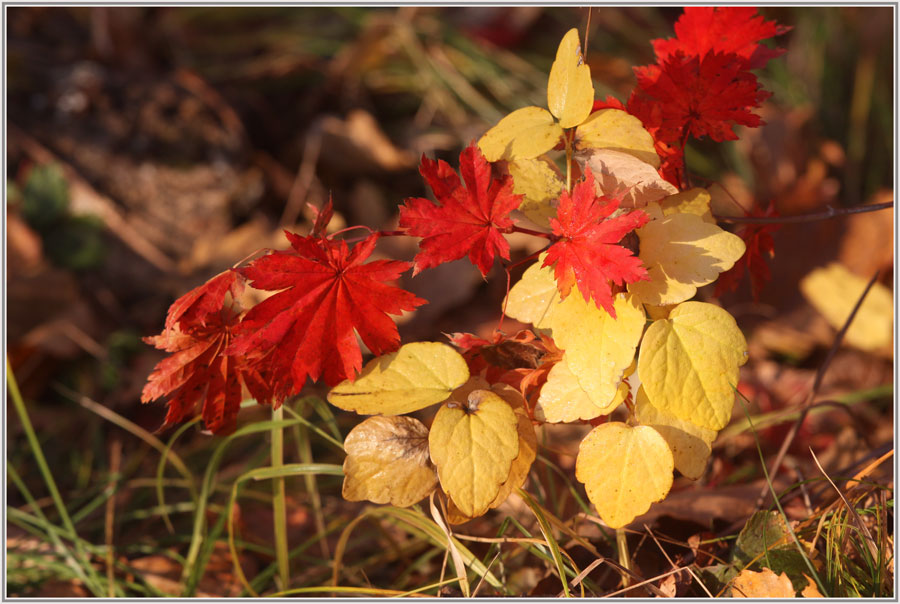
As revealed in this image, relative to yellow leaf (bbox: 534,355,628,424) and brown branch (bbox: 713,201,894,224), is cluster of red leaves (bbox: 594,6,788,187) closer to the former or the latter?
brown branch (bbox: 713,201,894,224)

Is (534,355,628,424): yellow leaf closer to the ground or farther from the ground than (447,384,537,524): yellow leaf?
farther from the ground

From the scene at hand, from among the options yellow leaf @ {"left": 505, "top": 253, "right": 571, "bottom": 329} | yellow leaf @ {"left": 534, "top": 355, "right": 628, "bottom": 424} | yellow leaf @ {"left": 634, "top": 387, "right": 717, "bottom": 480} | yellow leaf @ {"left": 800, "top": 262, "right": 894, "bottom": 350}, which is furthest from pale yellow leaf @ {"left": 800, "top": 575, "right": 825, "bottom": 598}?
yellow leaf @ {"left": 800, "top": 262, "right": 894, "bottom": 350}

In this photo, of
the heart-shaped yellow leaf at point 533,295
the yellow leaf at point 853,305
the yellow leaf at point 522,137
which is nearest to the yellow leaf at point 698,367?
the heart-shaped yellow leaf at point 533,295

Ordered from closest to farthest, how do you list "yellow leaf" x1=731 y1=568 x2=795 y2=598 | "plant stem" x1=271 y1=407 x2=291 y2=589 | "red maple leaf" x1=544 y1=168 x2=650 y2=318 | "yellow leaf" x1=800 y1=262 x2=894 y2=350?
"red maple leaf" x1=544 y1=168 x2=650 y2=318, "yellow leaf" x1=731 y1=568 x2=795 y2=598, "plant stem" x1=271 y1=407 x2=291 y2=589, "yellow leaf" x1=800 y1=262 x2=894 y2=350

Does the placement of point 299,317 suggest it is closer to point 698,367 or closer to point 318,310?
point 318,310

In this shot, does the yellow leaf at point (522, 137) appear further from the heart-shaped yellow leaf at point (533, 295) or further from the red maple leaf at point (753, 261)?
the red maple leaf at point (753, 261)

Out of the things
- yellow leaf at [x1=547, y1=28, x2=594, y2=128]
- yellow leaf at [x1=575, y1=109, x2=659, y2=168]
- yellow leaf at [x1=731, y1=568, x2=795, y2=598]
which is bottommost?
yellow leaf at [x1=731, y1=568, x2=795, y2=598]
